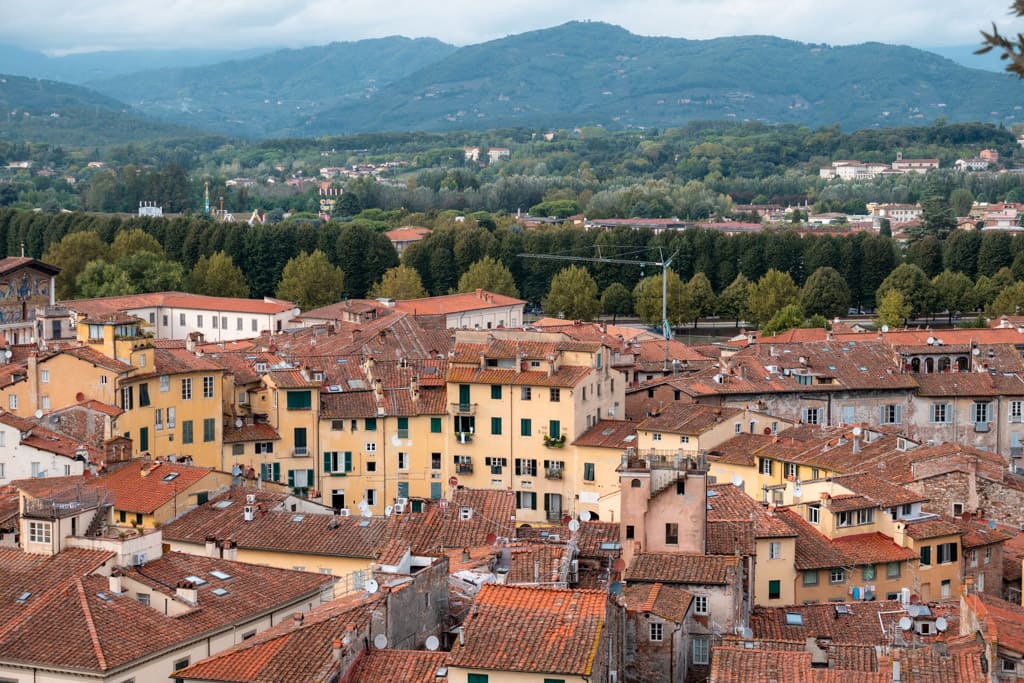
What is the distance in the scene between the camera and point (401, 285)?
106938 mm

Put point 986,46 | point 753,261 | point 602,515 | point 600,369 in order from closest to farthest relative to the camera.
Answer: point 986,46 → point 602,515 → point 600,369 → point 753,261

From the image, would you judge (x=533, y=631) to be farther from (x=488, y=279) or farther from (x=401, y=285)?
(x=488, y=279)

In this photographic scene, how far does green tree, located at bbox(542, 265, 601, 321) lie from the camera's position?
106m

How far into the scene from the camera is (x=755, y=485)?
4831cm

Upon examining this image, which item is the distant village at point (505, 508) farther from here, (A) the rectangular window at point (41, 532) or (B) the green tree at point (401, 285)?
(B) the green tree at point (401, 285)

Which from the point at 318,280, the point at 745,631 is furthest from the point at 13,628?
the point at 318,280

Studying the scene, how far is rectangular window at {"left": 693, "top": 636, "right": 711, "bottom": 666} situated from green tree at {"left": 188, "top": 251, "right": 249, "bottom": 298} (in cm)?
8114

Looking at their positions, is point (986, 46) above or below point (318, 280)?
above

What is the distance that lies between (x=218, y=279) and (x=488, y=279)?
16.7 metres

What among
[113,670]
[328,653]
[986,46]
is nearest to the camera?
[986,46]

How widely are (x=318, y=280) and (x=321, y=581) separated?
7693cm

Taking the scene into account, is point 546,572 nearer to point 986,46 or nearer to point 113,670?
point 113,670

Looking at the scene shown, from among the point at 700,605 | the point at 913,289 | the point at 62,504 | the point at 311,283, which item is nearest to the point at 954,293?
the point at 913,289

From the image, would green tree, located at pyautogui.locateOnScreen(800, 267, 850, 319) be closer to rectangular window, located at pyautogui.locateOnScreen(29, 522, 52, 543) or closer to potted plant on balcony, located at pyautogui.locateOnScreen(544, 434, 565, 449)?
potted plant on balcony, located at pyautogui.locateOnScreen(544, 434, 565, 449)
